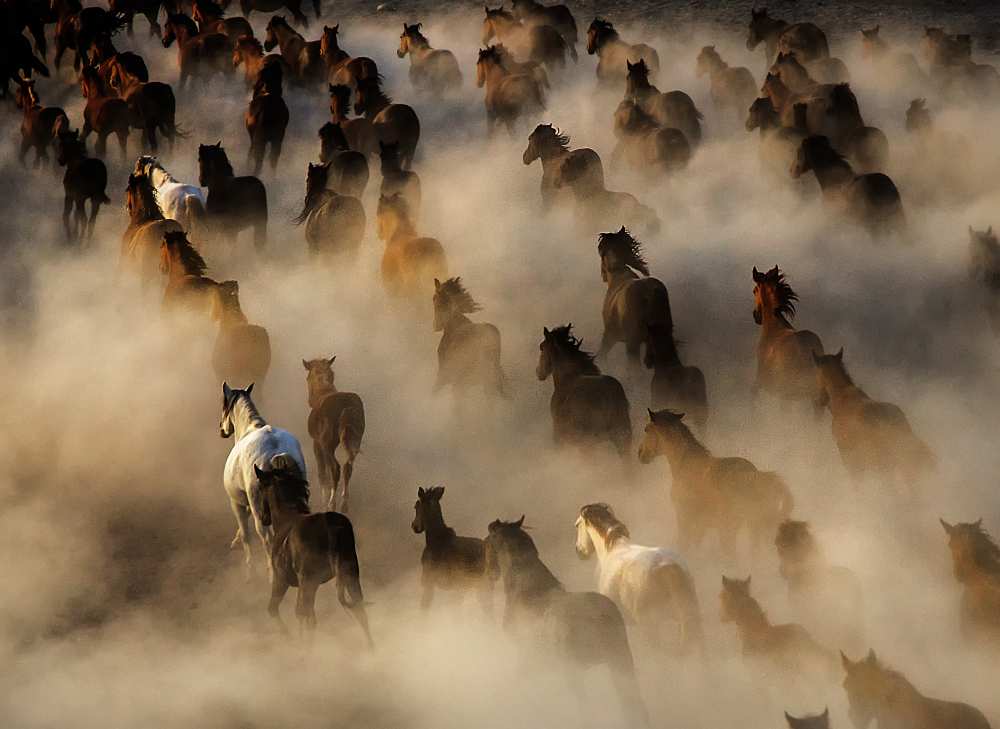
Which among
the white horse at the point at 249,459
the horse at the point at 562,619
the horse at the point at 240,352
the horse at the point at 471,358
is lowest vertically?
the horse at the point at 562,619

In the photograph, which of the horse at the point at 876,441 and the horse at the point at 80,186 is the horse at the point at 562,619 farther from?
the horse at the point at 80,186

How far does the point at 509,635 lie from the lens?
8703 millimetres

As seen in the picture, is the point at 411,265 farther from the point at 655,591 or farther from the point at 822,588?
the point at 822,588

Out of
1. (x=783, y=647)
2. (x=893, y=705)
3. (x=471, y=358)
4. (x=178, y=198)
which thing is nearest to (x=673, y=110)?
(x=178, y=198)

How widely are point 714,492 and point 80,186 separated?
37.9 feet

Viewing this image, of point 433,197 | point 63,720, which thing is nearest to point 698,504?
point 63,720

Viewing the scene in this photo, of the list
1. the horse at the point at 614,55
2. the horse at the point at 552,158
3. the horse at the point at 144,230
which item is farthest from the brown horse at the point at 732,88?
the horse at the point at 144,230

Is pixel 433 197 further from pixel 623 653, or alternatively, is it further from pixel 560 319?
pixel 623 653

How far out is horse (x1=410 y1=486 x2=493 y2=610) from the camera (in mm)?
9422

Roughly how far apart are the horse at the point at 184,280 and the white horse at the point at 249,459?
8.93 ft

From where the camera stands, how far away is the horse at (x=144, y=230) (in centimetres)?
1504

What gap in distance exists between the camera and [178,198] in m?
16.7

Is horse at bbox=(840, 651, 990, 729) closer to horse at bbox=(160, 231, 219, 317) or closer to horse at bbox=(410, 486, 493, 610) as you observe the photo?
horse at bbox=(410, 486, 493, 610)

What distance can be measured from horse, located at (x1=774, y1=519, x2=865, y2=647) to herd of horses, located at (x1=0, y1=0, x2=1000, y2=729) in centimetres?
2
